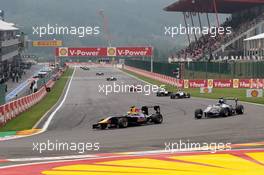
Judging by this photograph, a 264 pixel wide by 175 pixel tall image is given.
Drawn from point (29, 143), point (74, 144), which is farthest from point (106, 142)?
point (29, 143)

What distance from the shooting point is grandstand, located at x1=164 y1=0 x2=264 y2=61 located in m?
83.7

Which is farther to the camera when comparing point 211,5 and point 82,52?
point 82,52

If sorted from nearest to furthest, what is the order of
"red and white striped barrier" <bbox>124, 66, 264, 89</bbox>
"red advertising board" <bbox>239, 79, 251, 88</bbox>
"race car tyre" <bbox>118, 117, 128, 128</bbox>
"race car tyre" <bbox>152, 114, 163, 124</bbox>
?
1. "race car tyre" <bbox>118, 117, 128, 128</bbox>
2. "race car tyre" <bbox>152, 114, 163, 124</bbox>
3. "red and white striped barrier" <bbox>124, 66, 264, 89</bbox>
4. "red advertising board" <bbox>239, 79, 251, 88</bbox>

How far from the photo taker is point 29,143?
18031 mm

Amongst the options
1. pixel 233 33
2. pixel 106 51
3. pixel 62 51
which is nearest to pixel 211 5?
pixel 233 33

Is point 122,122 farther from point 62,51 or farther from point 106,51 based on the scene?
point 106,51

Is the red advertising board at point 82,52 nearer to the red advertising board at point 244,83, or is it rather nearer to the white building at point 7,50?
the white building at point 7,50

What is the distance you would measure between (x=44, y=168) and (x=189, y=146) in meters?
4.84

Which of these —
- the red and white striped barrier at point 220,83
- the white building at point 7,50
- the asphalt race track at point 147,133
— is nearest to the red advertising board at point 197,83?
the red and white striped barrier at point 220,83

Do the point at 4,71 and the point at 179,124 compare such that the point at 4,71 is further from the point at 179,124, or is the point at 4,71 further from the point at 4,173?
the point at 4,173
